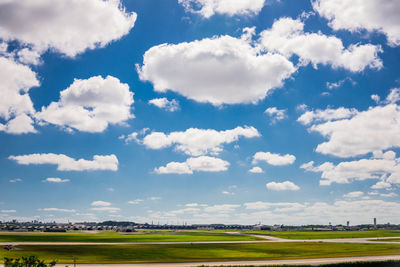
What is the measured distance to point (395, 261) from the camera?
214 ft

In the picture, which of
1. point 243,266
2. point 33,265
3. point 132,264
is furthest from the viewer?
point 132,264

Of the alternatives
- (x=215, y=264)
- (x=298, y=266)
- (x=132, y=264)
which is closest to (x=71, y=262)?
(x=132, y=264)

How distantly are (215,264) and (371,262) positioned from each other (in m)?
28.5

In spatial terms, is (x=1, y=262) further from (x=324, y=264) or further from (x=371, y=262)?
(x=371, y=262)

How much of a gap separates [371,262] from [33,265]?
185 ft

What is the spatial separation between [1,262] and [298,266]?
5423 cm

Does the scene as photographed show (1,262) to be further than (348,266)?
Yes

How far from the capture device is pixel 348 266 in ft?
200

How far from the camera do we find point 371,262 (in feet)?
209

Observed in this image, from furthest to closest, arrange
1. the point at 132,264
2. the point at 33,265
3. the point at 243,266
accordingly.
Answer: the point at 132,264 < the point at 243,266 < the point at 33,265

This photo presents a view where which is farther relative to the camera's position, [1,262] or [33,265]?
[1,262]

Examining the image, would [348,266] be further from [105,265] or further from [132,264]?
[105,265]

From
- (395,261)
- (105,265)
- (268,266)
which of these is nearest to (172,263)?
(105,265)

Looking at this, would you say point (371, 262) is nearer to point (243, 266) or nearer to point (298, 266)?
point (298, 266)
